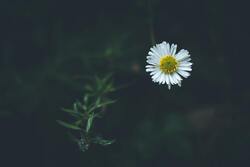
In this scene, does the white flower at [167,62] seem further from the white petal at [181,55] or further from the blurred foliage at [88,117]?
the blurred foliage at [88,117]

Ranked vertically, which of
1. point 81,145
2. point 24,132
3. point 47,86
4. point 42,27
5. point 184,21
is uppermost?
point 184,21

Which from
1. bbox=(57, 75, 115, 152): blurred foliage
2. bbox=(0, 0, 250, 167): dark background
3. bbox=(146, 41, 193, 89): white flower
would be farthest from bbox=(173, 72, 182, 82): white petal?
bbox=(0, 0, 250, 167): dark background

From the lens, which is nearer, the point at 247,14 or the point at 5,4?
the point at 5,4

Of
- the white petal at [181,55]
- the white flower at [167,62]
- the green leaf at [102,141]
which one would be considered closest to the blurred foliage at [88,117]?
the green leaf at [102,141]

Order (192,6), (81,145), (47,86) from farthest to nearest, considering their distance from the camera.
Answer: (192,6), (47,86), (81,145)

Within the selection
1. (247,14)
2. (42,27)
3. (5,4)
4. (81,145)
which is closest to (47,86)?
(42,27)

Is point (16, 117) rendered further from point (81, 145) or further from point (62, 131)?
point (81, 145)

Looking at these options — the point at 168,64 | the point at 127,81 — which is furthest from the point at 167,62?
the point at 127,81

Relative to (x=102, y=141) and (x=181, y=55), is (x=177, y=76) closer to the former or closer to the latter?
(x=181, y=55)
